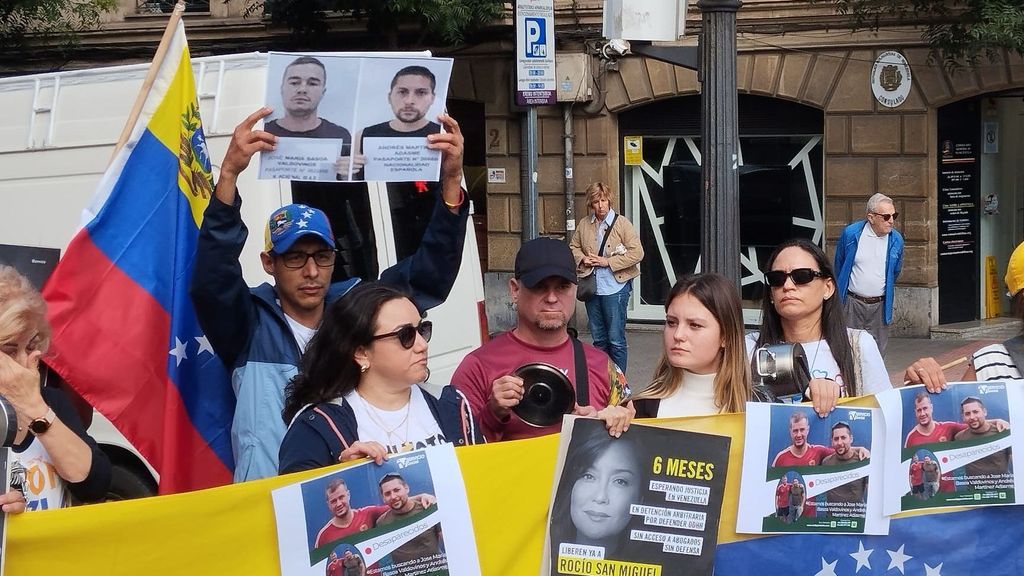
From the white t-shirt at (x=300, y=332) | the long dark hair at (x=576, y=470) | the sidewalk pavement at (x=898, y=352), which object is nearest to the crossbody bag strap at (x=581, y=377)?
the long dark hair at (x=576, y=470)

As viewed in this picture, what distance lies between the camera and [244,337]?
154 inches

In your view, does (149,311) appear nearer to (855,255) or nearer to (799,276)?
(799,276)

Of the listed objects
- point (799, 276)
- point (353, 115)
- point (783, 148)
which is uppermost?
point (783, 148)

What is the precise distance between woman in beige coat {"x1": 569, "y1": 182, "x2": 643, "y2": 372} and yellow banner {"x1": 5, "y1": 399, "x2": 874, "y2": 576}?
7688mm

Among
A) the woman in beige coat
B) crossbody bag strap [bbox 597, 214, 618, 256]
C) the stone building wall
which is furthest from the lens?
the stone building wall

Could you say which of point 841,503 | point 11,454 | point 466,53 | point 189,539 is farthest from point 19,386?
point 466,53

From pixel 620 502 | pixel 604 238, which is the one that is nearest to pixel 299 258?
pixel 620 502

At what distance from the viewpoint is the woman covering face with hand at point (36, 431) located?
3.04 meters

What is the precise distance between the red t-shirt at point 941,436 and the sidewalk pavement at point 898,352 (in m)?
8.28

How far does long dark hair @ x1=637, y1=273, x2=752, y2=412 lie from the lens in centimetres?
368

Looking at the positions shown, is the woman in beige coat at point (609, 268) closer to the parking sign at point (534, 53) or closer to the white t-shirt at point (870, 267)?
the white t-shirt at point (870, 267)

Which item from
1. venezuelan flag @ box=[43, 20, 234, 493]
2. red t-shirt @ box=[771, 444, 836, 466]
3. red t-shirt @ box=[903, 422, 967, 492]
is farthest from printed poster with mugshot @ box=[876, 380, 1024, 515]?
venezuelan flag @ box=[43, 20, 234, 493]

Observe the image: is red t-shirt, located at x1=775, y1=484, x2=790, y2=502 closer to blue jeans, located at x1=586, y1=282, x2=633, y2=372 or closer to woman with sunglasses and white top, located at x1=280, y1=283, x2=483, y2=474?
woman with sunglasses and white top, located at x1=280, y1=283, x2=483, y2=474

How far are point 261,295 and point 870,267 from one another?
7.28 m
